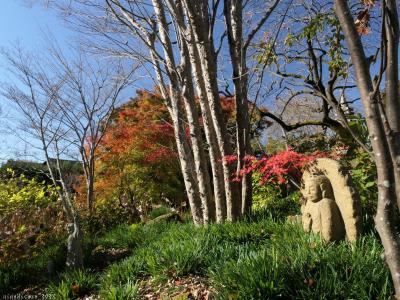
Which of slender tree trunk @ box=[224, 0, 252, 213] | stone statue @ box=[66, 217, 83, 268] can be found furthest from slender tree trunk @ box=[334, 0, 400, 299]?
stone statue @ box=[66, 217, 83, 268]

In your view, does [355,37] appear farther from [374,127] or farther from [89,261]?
[89,261]

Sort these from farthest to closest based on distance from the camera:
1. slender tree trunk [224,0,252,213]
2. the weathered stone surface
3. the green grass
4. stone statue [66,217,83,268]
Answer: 1. stone statue [66,217,83,268]
2. slender tree trunk [224,0,252,213]
3. the weathered stone surface
4. the green grass

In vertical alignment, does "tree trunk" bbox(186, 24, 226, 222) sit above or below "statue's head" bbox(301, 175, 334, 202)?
above

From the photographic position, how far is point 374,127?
5.66 feet

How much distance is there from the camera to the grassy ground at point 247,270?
8.52ft

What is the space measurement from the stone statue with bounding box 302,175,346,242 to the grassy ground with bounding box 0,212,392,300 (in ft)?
0.48

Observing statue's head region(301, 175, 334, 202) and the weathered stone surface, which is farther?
statue's head region(301, 175, 334, 202)

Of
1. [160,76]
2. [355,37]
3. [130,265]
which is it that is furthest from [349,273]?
[160,76]

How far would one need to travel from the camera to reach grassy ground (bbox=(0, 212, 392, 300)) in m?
2.60

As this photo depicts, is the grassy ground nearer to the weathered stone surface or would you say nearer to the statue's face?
the weathered stone surface

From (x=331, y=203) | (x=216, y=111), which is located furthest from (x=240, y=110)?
(x=331, y=203)

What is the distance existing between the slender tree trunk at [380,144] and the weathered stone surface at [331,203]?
5.74ft

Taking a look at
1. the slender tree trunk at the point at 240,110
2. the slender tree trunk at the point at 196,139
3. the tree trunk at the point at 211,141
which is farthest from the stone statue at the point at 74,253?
the slender tree trunk at the point at 240,110

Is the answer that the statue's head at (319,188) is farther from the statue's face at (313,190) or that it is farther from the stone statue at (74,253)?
the stone statue at (74,253)
